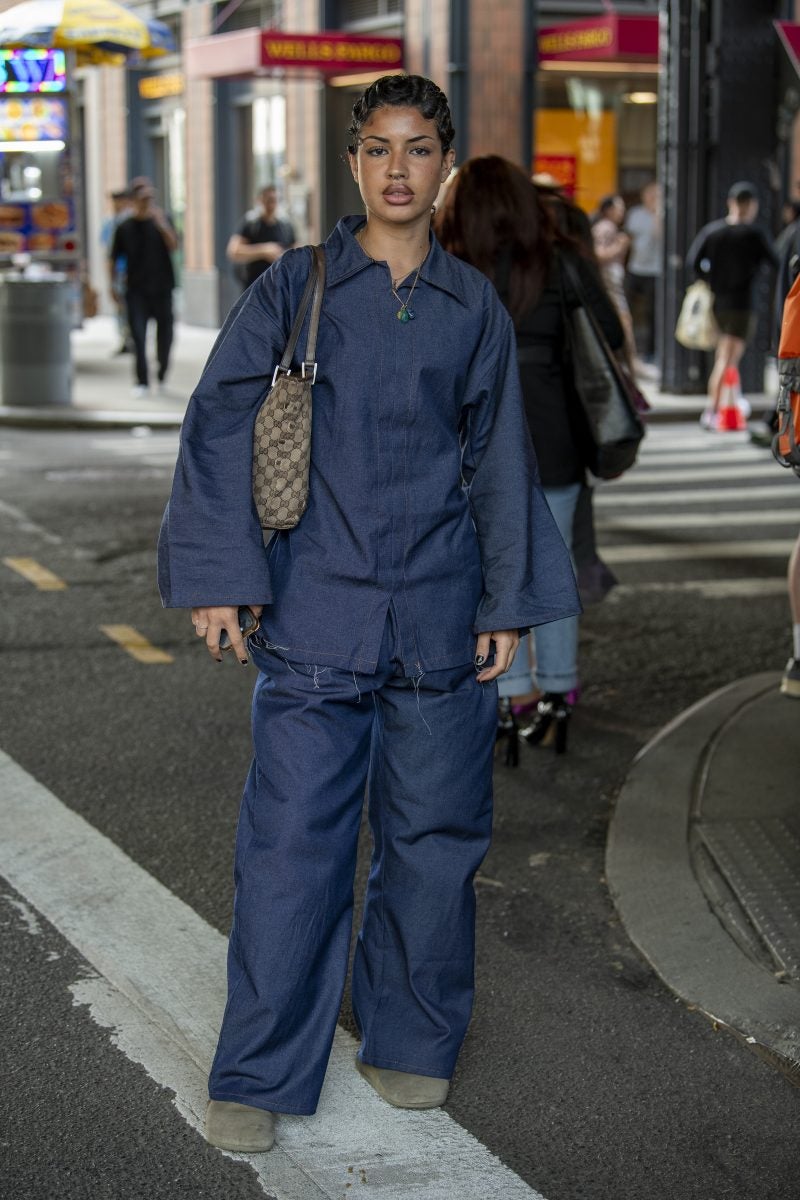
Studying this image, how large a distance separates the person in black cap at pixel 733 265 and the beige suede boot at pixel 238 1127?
13.0m

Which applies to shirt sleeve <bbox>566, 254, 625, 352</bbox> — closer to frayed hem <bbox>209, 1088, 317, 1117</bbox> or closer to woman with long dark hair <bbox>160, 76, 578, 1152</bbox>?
woman with long dark hair <bbox>160, 76, 578, 1152</bbox>

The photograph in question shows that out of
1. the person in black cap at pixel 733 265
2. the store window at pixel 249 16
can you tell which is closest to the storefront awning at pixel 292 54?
the store window at pixel 249 16

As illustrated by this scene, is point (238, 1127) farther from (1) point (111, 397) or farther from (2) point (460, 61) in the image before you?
(2) point (460, 61)

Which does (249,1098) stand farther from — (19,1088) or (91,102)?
(91,102)

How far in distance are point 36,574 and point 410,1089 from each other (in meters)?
5.96

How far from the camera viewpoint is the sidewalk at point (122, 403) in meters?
15.9

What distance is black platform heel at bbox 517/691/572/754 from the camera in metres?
6.03

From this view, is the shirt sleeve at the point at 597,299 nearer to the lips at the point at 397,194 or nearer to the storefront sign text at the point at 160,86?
the lips at the point at 397,194

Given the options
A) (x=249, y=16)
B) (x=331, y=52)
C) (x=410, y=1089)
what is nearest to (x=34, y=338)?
(x=331, y=52)

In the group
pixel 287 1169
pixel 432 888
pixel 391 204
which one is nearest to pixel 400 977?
pixel 432 888

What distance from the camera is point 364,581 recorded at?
334cm

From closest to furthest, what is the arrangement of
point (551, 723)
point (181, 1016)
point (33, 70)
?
point (181, 1016) < point (551, 723) < point (33, 70)

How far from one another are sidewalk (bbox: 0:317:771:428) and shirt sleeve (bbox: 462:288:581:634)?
488 inches

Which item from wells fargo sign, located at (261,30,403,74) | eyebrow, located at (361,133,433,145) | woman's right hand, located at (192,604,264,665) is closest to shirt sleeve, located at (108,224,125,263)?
wells fargo sign, located at (261,30,403,74)
